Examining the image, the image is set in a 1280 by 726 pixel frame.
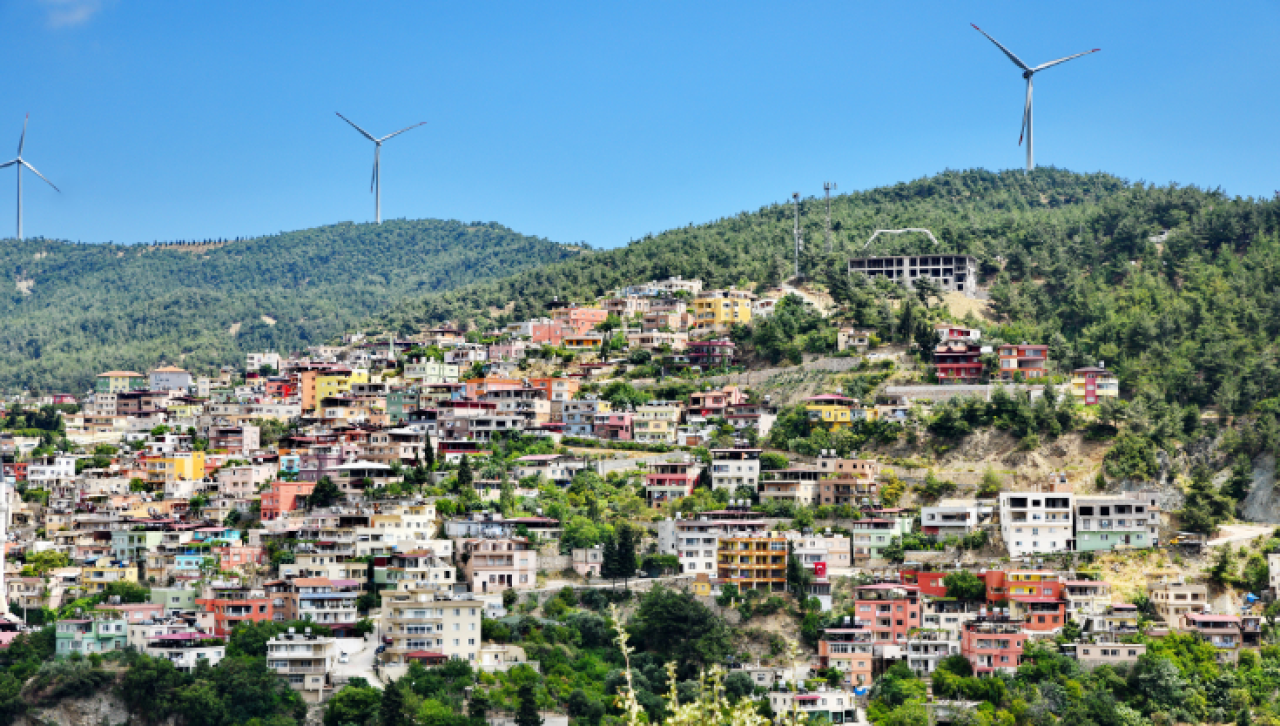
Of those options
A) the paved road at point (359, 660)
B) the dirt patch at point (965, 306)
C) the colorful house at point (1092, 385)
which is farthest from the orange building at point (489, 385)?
the paved road at point (359, 660)

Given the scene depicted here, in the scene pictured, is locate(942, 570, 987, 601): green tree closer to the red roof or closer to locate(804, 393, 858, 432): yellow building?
the red roof

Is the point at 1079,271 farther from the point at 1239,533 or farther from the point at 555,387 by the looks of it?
the point at 1239,533

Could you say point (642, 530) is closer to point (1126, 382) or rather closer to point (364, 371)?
point (1126, 382)

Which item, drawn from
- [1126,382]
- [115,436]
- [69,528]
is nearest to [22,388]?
[115,436]

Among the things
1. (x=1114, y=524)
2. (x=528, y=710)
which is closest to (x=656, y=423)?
(x=1114, y=524)

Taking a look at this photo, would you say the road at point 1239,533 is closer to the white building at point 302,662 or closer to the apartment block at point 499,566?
the apartment block at point 499,566

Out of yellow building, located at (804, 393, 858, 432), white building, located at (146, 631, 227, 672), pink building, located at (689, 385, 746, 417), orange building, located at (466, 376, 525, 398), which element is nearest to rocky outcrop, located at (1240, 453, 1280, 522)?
yellow building, located at (804, 393, 858, 432)
